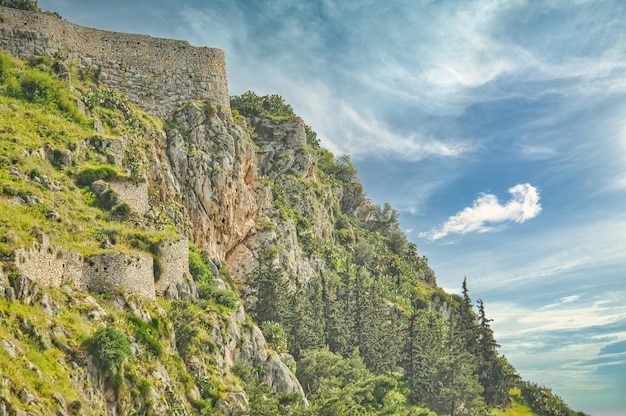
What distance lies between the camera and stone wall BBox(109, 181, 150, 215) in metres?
43.3

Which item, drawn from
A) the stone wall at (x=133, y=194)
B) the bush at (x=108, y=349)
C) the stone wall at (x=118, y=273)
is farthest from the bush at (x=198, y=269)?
the bush at (x=108, y=349)

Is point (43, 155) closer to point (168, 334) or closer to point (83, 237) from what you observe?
point (83, 237)

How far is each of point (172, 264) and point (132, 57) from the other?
32269 mm

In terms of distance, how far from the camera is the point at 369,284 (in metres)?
83.7

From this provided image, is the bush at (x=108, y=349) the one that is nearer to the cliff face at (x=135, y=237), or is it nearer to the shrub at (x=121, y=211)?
the cliff face at (x=135, y=237)

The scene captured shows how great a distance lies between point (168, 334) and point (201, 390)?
408 cm

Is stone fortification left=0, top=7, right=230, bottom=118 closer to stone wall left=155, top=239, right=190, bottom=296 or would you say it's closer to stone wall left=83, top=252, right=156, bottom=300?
stone wall left=155, top=239, right=190, bottom=296

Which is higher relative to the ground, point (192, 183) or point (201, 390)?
point (192, 183)

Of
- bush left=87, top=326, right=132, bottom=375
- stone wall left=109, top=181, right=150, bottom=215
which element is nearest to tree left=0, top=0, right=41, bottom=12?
stone wall left=109, top=181, right=150, bottom=215

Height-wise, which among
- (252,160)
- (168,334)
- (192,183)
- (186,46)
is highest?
(186,46)

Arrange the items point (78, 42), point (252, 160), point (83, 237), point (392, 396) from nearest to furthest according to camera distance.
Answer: point (83, 237) < point (392, 396) < point (78, 42) < point (252, 160)

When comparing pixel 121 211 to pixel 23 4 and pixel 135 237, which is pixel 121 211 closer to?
pixel 135 237

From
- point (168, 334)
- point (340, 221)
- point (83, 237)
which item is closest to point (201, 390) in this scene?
point (168, 334)

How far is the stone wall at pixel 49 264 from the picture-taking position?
87.8 ft
